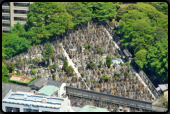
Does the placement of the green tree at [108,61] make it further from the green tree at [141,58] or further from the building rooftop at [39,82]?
the building rooftop at [39,82]

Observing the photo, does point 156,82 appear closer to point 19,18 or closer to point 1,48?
point 1,48

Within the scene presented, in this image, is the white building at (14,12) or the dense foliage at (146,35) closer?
the dense foliage at (146,35)

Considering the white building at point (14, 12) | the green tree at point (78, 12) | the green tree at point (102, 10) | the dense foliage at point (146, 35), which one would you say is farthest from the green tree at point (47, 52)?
the white building at point (14, 12)

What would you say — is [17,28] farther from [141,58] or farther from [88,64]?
[141,58]

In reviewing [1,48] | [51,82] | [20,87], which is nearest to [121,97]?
[51,82]

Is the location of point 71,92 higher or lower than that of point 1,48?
lower

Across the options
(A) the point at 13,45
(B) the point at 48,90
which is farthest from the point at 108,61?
(A) the point at 13,45
